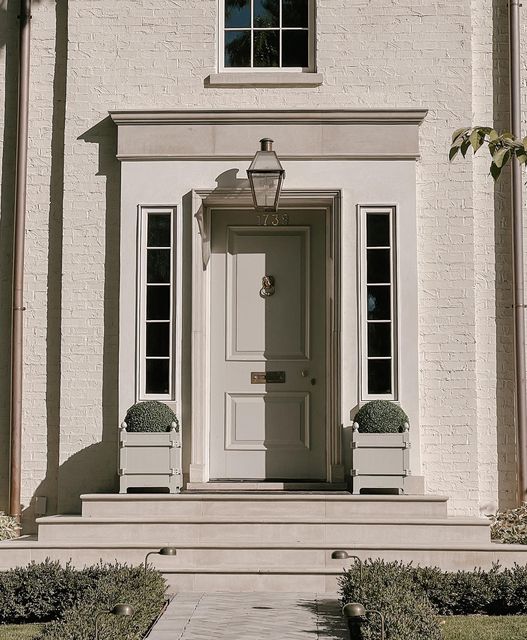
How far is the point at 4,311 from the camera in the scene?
1098 cm

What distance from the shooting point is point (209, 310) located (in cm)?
1080

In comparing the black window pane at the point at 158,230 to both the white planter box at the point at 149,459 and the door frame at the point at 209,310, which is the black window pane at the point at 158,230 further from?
the white planter box at the point at 149,459

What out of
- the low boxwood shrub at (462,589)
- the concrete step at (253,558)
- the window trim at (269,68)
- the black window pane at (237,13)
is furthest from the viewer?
the black window pane at (237,13)

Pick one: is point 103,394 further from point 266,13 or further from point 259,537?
point 266,13

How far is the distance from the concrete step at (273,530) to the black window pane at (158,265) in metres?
2.44

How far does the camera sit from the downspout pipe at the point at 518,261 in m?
10.5

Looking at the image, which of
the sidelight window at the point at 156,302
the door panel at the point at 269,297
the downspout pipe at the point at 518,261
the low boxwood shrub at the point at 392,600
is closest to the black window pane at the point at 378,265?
the door panel at the point at 269,297

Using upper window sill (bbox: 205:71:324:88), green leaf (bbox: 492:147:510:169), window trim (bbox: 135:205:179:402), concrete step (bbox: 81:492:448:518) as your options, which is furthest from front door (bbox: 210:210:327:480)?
green leaf (bbox: 492:147:510:169)

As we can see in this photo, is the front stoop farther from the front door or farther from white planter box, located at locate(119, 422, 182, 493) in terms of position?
the front door

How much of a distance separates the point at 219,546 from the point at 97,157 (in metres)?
4.14

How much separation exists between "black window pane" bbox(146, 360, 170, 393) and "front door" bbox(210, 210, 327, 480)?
523 mm

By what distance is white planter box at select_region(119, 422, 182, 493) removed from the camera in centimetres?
980

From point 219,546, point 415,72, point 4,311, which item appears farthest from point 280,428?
point 415,72

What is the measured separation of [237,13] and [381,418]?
4.44m
